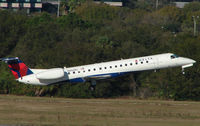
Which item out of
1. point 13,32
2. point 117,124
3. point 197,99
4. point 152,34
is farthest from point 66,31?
point 117,124

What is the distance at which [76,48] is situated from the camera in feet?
203

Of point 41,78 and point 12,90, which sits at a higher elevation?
point 41,78

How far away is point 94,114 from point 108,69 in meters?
11.5

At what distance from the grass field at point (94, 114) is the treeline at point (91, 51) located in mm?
12848

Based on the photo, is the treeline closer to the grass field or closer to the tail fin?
the tail fin

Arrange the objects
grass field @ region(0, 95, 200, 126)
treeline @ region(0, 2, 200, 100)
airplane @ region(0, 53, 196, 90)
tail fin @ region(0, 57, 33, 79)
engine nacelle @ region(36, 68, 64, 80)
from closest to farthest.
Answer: grass field @ region(0, 95, 200, 126) < airplane @ region(0, 53, 196, 90) < engine nacelle @ region(36, 68, 64, 80) < tail fin @ region(0, 57, 33, 79) < treeline @ region(0, 2, 200, 100)

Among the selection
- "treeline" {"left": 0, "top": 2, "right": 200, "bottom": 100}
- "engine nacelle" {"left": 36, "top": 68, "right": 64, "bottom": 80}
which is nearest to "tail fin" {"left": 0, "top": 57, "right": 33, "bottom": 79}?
"engine nacelle" {"left": 36, "top": 68, "right": 64, "bottom": 80}

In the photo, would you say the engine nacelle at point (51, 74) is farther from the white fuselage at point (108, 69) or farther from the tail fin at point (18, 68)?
the tail fin at point (18, 68)

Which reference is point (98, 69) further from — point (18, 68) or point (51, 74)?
point (18, 68)

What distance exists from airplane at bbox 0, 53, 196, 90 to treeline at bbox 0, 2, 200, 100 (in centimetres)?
490

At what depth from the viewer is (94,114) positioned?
1358 inches

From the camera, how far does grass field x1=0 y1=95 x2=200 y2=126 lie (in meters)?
30.3

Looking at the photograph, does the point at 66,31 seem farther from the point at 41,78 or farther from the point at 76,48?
the point at 41,78

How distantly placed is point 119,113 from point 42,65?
26.4 metres
